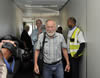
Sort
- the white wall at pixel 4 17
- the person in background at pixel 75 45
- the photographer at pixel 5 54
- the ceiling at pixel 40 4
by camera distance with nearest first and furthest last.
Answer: the photographer at pixel 5 54, the person in background at pixel 75 45, the white wall at pixel 4 17, the ceiling at pixel 40 4

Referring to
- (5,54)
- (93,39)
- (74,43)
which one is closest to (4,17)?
(74,43)

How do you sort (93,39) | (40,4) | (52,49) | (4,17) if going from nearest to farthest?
(52,49), (93,39), (4,17), (40,4)

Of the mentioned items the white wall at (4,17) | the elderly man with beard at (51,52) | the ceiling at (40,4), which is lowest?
the elderly man with beard at (51,52)

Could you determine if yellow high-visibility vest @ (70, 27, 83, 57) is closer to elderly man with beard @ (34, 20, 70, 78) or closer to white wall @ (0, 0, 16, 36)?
elderly man with beard @ (34, 20, 70, 78)

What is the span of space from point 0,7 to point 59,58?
1.93 m

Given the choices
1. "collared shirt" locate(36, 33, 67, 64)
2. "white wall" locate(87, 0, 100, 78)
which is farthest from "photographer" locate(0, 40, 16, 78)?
"white wall" locate(87, 0, 100, 78)

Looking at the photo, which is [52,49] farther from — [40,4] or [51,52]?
[40,4]

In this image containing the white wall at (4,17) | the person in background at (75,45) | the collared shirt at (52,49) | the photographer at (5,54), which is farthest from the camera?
the white wall at (4,17)

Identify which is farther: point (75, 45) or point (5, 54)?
point (75, 45)

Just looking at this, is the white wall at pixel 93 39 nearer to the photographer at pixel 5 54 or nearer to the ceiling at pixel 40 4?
the photographer at pixel 5 54

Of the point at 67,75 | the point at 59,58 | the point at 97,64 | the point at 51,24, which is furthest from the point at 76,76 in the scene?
the point at 51,24

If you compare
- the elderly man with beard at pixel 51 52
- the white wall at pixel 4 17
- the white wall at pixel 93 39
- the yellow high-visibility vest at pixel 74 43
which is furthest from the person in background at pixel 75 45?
the white wall at pixel 4 17

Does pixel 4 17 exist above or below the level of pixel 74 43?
above

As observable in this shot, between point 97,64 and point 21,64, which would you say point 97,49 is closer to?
point 97,64
